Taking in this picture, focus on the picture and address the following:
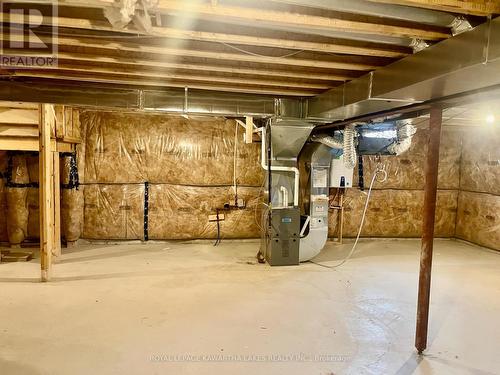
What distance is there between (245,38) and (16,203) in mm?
4445

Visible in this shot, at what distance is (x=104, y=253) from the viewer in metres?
4.71

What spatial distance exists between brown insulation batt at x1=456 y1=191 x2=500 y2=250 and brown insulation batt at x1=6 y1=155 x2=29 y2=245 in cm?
703

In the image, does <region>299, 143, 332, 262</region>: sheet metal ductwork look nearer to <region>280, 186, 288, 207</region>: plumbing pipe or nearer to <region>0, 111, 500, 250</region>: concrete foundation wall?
<region>280, 186, 288, 207</region>: plumbing pipe

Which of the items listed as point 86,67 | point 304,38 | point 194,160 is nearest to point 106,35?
point 86,67

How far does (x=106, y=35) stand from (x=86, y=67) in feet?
2.45

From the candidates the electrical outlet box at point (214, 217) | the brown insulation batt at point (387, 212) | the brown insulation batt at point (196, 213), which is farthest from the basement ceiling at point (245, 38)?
the brown insulation batt at point (387, 212)

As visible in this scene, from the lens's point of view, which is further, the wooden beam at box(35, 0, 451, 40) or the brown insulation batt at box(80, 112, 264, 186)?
the brown insulation batt at box(80, 112, 264, 186)

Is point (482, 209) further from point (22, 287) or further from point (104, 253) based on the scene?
point (22, 287)

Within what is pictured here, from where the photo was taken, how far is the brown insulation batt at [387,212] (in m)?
5.84

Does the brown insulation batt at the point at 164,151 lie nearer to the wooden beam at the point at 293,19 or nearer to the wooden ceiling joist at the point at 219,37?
the wooden ceiling joist at the point at 219,37

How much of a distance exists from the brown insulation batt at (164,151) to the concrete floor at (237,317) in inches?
53.0

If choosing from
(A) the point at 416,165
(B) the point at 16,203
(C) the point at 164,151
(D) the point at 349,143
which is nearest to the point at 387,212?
(A) the point at 416,165

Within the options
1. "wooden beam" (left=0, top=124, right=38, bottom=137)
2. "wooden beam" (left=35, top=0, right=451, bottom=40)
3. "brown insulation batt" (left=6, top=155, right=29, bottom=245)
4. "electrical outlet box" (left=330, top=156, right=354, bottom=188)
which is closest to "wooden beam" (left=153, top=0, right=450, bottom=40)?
"wooden beam" (left=35, top=0, right=451, bottom=40)

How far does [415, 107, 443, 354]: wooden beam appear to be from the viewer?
2428 mm
